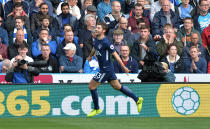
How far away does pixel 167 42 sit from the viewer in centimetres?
1731

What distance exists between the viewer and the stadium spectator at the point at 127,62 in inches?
624

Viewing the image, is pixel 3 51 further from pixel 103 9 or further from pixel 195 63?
pixel 195 63

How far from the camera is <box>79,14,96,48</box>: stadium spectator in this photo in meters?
17.3

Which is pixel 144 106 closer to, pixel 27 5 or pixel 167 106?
pixel 167 106

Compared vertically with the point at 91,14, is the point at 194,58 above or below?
below

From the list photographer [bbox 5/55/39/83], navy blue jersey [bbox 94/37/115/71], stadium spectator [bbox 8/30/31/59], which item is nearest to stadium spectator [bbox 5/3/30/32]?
stadium spectator [bbox 8/30/31/59]

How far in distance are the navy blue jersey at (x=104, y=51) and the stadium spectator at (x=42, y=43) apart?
3.99 m

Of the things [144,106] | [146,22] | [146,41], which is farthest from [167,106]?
A: [146,22]

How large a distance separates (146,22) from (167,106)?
4.38 metres

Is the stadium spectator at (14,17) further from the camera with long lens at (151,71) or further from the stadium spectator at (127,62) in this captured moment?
the camera with long lens at (151,71)

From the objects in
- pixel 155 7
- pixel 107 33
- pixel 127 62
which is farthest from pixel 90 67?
pixel 155 7

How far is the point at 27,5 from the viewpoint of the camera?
1775cm

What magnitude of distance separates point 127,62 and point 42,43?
260 centimetres

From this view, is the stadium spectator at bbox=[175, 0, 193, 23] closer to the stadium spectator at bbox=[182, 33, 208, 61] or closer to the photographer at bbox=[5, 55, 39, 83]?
the stadium spectator at bbox=[182, 33, 208, 61]
